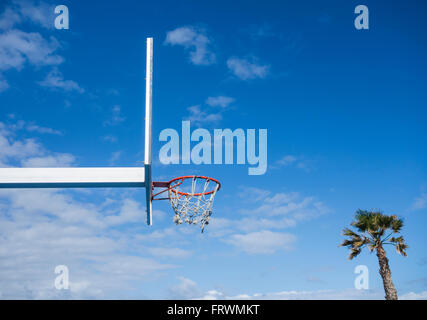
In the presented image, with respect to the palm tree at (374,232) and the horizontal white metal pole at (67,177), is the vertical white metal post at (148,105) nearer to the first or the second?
the horizontal white metal pole at (67,177)

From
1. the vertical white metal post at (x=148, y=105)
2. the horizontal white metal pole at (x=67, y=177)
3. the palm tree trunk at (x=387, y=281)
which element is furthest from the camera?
the palm tree trunk at (x=387, y=281)

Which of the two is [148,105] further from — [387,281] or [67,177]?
[387,281]

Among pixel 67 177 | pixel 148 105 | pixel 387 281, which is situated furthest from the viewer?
pixel 387 281

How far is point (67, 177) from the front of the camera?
14.2 meters

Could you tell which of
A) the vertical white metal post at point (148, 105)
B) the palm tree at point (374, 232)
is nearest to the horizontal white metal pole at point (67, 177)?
the vertical white metal post at point (148, 105)

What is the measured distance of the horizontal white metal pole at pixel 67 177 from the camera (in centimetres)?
1405

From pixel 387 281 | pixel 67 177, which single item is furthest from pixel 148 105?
pixel 387 281

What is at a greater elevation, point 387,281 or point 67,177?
point 67,177

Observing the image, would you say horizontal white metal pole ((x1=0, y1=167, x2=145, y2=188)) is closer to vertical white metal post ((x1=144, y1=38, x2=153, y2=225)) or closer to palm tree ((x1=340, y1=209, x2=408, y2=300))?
vertical white metal post ((x1=144, y1=38, x2=153, y2=225))
